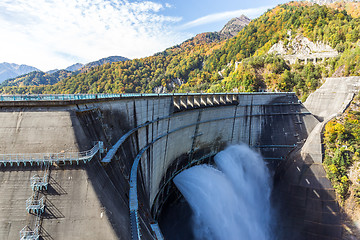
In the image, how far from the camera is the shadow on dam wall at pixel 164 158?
877 cm

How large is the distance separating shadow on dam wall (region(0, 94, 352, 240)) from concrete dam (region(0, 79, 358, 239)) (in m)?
0.05

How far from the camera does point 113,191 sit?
9.77 m

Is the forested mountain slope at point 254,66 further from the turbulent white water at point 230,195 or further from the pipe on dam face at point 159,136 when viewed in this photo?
the turbulent white water at point 230,195

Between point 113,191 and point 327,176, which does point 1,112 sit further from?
point 327,176

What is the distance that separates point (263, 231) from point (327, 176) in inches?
475

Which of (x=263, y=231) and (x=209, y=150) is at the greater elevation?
(x=209, y=150)

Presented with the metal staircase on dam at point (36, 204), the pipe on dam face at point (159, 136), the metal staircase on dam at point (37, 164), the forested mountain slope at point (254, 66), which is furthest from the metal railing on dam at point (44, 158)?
the forested mountain slope at point (254, 66)

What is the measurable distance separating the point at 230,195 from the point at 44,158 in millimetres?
20110

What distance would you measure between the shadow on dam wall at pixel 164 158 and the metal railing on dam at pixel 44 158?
13.9 inches

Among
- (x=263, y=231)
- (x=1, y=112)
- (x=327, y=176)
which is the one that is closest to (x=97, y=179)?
(x=1, y=112)

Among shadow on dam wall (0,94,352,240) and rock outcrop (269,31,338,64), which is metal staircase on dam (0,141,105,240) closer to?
shadow on dam wall (0,94,352,240)

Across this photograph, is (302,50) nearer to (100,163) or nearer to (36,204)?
(100,163)

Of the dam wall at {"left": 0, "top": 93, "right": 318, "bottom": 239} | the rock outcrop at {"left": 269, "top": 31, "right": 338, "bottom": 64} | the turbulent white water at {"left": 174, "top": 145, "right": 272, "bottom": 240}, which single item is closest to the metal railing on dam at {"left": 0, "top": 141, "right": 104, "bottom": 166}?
the dam wall at {"left": 0, "top": 93, "right": 318, "bottom": 239}

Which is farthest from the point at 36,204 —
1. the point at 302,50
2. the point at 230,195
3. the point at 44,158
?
the point at 302,50
